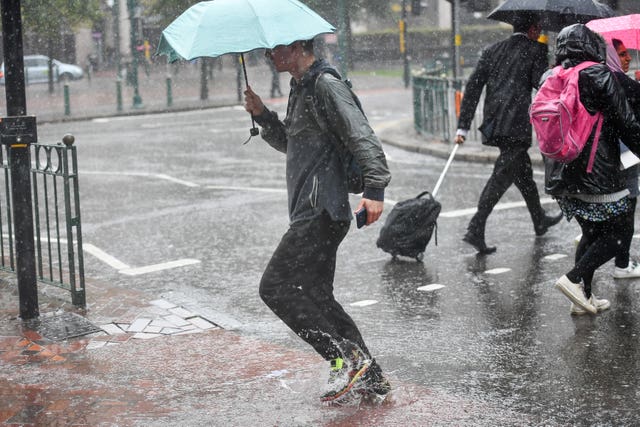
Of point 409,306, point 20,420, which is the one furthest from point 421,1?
point 20,420

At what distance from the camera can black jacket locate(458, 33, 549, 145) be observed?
7906 millimetres

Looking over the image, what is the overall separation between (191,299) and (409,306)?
5.16 feet

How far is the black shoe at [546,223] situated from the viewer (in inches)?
341

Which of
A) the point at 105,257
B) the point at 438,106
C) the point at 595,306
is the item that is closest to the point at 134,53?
the point at 438,106

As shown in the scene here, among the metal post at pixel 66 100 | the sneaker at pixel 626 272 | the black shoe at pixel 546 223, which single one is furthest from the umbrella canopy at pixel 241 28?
the metal post at pixel 66 100

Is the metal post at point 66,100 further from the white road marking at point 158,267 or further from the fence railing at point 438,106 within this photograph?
the white road marking at point 158,267

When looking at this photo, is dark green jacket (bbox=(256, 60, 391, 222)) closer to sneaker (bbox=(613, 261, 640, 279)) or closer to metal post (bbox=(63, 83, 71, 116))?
sneaker (bbox=(613, 261, 640, 279))

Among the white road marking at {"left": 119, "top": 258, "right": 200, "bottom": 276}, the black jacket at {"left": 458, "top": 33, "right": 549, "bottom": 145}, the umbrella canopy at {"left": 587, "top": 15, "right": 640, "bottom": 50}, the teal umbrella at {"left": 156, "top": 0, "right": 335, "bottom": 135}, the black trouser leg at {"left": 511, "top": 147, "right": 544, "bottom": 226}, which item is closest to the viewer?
the teal umbrella at {"left": 156, "top": 0, "right": 335, "bottom": 135}

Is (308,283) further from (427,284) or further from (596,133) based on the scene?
(427,284)

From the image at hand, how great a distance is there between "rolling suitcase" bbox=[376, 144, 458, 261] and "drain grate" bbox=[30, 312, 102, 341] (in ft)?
8.49

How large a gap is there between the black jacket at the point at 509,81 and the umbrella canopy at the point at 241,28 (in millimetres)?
3434

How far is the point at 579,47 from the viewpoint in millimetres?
5695

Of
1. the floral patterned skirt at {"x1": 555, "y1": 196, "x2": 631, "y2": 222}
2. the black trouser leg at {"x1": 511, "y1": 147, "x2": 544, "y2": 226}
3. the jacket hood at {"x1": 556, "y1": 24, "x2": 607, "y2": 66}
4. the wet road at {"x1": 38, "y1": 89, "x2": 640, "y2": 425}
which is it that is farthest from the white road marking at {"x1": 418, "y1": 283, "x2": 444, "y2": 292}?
the jacket hood at {"x1": 556, "y1": 24, "x2": 607, "y2": 66}

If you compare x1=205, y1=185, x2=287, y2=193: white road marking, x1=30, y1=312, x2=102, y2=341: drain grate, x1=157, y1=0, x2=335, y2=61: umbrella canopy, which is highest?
x1=157, y1=0, x2=335, y2=61: umbrella canopy
